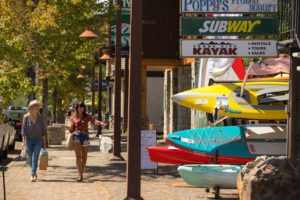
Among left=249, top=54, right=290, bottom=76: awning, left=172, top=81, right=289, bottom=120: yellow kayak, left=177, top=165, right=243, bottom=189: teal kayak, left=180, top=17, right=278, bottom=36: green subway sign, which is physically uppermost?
left=180, top=17, right=278, bottom=36: green subway sign

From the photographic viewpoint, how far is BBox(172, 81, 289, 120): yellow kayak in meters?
13.2

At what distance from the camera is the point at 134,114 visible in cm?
1030

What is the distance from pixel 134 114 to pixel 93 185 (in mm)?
3464

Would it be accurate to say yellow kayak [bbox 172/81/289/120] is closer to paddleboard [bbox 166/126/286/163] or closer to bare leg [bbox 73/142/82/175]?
paddleboard [bbox 166/126/286/163]

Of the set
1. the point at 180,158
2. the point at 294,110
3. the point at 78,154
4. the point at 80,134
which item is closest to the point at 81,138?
the point at 80,134

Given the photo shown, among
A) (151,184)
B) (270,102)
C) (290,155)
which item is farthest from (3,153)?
(290,155)

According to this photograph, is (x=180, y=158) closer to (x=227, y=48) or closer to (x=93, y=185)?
(x=93, y=185)

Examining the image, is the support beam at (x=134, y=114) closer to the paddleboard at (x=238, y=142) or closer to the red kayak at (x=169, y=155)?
the paddleboard at (x=238, y=142)

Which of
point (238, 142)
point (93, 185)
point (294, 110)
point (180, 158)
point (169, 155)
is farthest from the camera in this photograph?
point (169, 155)

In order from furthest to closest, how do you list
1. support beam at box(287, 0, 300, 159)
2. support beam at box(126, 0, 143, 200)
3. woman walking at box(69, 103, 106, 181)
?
woman walking at box(69, 103, 106, 181)
support beam at box(126, 0, 143, 200)
support beam at box(287, 0, 300, 159)

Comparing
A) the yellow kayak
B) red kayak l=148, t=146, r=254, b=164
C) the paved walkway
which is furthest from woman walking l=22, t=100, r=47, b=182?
the yellow kayak

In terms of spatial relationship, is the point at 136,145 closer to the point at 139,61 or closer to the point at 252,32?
the point at 139,61

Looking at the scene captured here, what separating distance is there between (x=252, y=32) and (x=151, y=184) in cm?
363

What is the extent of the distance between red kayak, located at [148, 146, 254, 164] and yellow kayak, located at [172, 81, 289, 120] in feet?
2.72
